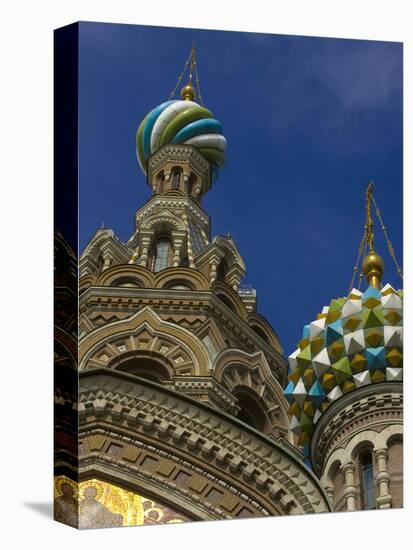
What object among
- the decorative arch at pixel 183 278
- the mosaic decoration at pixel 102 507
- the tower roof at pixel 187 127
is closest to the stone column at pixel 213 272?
the decorative arch at pixel 183 278

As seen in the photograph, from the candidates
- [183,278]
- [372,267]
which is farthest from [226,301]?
[372,267]

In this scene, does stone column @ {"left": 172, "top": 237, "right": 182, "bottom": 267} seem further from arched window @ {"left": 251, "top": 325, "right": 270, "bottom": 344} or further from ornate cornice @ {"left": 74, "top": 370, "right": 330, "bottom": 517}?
ornate cornice @ {"left": 74, "top": 370, "right": 330, "bottom": 517}

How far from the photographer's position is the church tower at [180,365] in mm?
18719

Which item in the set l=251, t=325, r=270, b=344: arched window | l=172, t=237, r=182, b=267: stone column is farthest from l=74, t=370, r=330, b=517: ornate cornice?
l=172, t=237, r=182, b=267: stone column

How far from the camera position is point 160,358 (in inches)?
861

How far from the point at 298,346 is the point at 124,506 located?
11.1ft

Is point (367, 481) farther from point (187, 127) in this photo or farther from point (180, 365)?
point (187, 127)

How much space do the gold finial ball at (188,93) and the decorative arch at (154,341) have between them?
2879 millimetres

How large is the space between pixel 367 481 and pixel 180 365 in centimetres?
293

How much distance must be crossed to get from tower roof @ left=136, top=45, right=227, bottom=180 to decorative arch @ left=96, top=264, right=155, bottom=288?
155 cm

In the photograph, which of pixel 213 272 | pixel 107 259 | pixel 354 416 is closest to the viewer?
pixel 107 259

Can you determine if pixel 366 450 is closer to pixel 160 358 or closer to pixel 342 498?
pixel 342 498

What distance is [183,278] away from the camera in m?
22.1

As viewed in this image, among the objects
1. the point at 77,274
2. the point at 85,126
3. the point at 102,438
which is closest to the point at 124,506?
the point at 102,438
